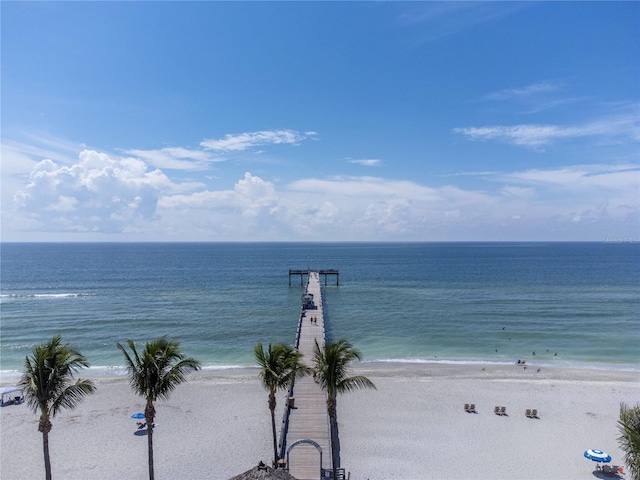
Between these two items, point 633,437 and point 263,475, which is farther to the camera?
point 263,475

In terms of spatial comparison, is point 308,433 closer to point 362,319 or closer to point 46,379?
point 46,379

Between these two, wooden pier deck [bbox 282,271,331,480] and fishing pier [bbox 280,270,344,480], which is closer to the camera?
fishing pier [bbox 280,270,344,480]

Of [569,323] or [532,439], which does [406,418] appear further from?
[569,323]

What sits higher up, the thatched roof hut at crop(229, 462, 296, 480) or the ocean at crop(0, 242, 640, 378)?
the thatched roof hut at crop(229, 462, 296, 480)

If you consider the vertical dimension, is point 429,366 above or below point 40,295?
below

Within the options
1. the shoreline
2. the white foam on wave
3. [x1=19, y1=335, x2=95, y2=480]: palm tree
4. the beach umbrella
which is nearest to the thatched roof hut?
[x1=19, y1=335, x2=95, y2=480]: palm tree

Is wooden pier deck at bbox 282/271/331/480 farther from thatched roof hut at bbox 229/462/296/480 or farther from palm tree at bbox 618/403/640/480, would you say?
palm tree at bbox 618/403/640/480

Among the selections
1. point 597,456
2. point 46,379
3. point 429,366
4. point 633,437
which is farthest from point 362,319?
point 633,437

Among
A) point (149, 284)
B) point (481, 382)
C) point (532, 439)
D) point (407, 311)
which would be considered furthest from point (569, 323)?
point (149, 284)

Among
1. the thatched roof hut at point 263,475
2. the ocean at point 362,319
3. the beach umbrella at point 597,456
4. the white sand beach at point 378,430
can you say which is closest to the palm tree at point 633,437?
the thatched roof hut at point 263,475
